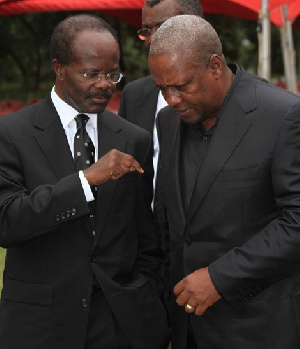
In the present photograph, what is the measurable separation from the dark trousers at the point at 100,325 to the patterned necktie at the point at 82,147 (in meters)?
0.62

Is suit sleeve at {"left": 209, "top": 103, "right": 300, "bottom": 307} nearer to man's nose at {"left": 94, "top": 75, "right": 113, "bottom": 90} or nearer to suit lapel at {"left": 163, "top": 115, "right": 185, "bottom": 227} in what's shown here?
suit lapel at {"left": 163, "top": 115, "right": 185, "bottom": 227}

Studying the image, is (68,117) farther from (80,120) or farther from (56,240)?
(56,240)

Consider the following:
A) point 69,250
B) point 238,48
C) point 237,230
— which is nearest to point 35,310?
point 69,250

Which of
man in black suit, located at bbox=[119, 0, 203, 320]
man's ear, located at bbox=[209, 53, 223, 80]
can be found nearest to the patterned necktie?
man's ear, located at bbox=[209, 53, 223, 80]

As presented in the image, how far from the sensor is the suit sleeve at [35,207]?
10.4ft

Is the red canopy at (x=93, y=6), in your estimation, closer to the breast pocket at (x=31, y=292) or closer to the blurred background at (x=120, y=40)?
the blurred background at (x=120, y=40)

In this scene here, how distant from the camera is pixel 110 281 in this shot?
11.2ft

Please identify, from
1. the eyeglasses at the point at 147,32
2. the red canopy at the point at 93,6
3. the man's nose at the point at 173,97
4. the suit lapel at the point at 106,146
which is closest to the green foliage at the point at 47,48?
the red canopy at the point at 93,6

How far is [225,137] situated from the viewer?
312 centimetres

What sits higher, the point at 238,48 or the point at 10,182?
the point at 10,182

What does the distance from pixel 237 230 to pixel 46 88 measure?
3426 cm

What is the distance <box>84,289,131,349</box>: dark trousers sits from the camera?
3.47m

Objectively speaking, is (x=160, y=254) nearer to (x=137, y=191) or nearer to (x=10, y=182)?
(x=137, y=191)

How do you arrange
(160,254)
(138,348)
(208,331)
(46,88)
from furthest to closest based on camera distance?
(46,88)
(160,254)
(138,348)
(208,331)
